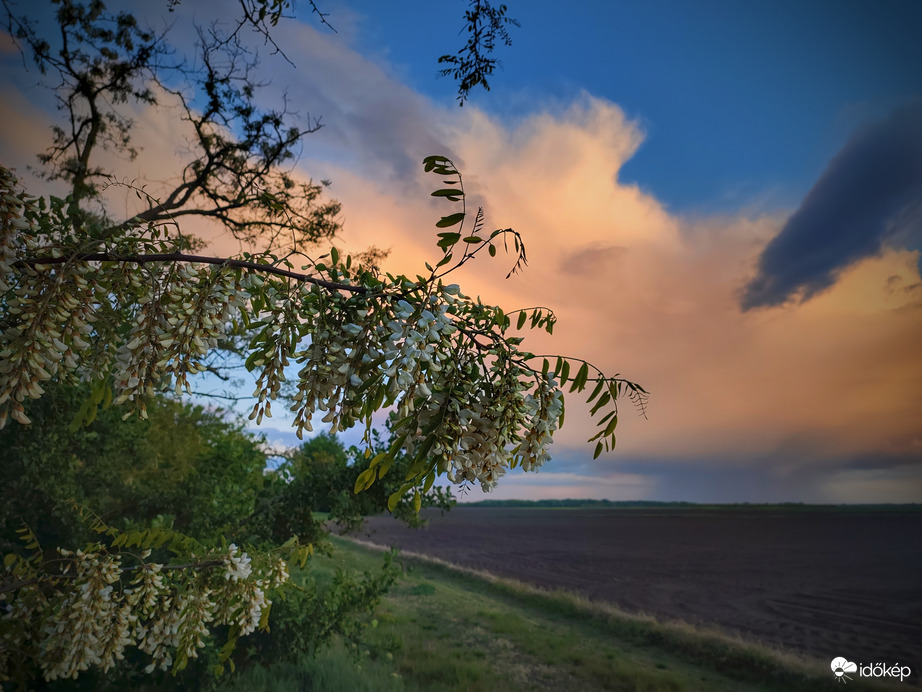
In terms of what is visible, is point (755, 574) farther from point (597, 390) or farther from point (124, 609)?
point (597, 390)

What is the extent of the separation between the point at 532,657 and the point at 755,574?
16.4 metres

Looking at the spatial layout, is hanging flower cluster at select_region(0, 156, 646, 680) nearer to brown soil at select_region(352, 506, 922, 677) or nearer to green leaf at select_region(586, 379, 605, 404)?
green leaf at select_region(586, 379, 605, 404)

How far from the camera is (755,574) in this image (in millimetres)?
22750

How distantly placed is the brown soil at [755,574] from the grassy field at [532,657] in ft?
7.34

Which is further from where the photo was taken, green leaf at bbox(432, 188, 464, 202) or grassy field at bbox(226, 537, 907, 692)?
grassy field at bbox(226, 537, 907, 692)

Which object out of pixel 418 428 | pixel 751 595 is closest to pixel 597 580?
pixel 751 595

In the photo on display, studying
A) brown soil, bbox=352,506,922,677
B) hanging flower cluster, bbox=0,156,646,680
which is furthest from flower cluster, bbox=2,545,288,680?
brown soil, bbox=352,506,922,677

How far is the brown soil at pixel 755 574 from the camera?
14589mm

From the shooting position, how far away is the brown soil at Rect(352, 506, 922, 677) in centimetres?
1459

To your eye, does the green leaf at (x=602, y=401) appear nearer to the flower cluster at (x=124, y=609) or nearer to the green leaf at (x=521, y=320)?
the green leaf at (x=521, y=320)

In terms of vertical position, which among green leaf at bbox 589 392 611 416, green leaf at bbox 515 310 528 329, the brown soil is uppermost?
green leaf at bbox 515 310 528 329

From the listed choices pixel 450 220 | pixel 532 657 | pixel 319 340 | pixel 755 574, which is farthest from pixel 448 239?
pixel 755 574

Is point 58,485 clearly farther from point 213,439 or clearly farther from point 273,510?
point 213,439

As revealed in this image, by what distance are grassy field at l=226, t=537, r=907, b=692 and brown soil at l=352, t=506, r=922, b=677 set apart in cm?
224
